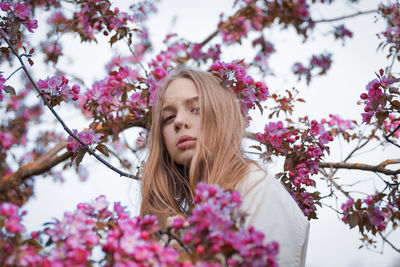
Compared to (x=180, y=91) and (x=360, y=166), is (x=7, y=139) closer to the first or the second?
(x=180, y=91)

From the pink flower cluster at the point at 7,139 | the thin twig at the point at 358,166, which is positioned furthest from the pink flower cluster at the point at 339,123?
the pink flower cluster at the point at 7,139

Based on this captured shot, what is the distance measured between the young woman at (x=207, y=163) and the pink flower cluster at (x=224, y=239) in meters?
0.34

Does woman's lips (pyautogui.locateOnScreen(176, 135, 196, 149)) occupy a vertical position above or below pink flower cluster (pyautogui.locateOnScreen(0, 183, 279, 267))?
above

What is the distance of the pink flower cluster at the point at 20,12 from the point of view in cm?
194

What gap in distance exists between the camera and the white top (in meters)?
1.21

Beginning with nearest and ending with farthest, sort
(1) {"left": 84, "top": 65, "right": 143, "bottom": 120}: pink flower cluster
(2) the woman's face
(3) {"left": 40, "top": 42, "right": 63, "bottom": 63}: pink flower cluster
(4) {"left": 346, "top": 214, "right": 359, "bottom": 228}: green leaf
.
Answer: (2) the woman's face, (4) {"left": 346, "top": 214, "right": 359, "bottom": 228}: green leaf, (1) {"left": 84, "top": 65, "right": 143, "bottom": 120}: pink flower cluster, (3) {"left": 40, "top": 42, "right": 63, "bottom": 63}: pink flower cluster

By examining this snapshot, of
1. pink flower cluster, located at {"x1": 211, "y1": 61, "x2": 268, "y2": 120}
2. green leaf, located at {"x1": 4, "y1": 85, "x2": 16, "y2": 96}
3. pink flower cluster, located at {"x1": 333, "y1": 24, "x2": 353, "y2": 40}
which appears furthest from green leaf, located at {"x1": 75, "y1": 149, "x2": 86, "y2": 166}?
pink flower cluster, located at {"x1": 333, "y1": 24, "x2": 353, "y2": 40}

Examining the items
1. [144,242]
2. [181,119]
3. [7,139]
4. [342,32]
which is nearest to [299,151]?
[181,119]

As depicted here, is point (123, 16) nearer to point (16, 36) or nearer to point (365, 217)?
point (16, 36)

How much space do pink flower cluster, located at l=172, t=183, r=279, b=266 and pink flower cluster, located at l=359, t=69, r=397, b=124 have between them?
134cm

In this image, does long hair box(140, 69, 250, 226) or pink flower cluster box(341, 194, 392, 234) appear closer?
long hair box(140, 69, 250, 226)

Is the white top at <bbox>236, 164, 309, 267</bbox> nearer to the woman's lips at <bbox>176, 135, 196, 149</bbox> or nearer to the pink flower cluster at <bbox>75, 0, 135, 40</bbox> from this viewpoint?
the woman's lips at <bbox>176, 135, 196, 149</bbox>

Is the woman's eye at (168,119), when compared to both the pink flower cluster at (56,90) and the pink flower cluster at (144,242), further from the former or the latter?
the pink flower cluster at (144,242)

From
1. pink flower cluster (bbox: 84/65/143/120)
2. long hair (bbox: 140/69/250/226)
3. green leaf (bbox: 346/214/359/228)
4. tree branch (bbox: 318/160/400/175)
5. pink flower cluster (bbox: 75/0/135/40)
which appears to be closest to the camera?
long hair (bbox: 140/69/250/226)
